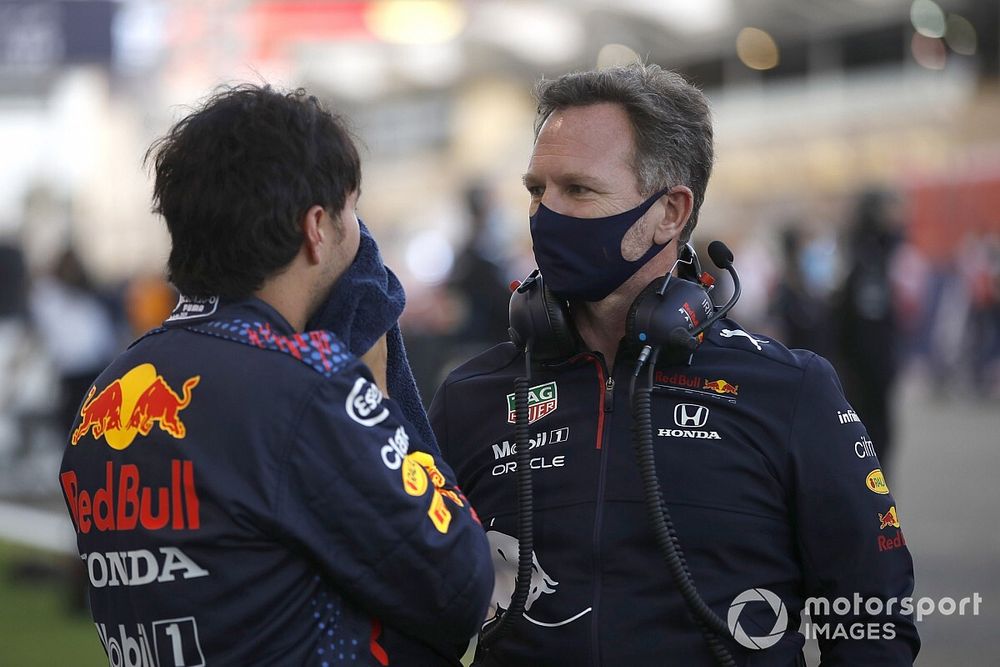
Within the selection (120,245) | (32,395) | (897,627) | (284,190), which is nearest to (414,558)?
(284,190)

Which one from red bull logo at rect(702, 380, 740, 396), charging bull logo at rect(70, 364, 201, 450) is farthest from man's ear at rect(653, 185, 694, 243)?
charging bull logo at rect(70, 364, 201, 450)

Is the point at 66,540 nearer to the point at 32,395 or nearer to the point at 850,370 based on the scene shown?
the point at 32,395

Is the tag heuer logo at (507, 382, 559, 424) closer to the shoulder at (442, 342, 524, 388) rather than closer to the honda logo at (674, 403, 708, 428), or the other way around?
the shoulder at (442, 342, 524, 388)

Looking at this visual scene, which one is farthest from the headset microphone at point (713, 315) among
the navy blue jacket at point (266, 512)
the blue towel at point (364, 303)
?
the navy blue jacket at point (266, 512)

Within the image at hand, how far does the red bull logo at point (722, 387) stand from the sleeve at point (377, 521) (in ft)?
2.34

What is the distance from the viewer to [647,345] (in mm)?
2439

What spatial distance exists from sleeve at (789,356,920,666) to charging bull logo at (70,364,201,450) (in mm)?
1197

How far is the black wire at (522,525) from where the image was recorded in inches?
94.4

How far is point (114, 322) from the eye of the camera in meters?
9.06

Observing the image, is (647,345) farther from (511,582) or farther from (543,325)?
(511,582)

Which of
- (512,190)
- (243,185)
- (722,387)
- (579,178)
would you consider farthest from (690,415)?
(512,190)

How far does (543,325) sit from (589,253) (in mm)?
179

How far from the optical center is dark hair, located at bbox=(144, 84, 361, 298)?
196 cm

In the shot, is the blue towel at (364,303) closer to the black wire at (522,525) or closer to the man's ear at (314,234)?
the man's ear at (314,234)
